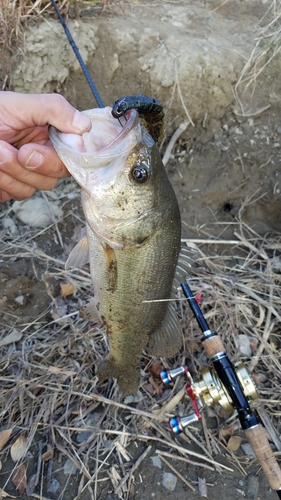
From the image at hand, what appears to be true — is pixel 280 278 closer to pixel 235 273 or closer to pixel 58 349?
pixel 235 273

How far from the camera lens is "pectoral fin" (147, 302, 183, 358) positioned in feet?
7.06

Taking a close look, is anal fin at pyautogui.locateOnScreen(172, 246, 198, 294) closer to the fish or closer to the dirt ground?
the fish

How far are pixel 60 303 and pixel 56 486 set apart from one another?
1203mm

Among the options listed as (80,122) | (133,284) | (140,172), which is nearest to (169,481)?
(133,284)

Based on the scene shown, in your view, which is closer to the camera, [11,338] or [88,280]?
[11,338]

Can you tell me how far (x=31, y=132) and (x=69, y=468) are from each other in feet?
6.42

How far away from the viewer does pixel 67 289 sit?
3143 millimetres

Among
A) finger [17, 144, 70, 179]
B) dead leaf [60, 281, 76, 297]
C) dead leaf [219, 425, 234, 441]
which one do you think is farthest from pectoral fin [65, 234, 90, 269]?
dead leaf [219, 425, 234, 441]

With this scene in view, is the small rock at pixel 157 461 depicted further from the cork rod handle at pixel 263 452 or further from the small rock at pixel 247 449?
the cork rod handle at pixel 263 452

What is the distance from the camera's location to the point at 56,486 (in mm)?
2445

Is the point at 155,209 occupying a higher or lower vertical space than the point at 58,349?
higher

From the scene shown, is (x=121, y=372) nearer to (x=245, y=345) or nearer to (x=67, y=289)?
(x=67, y=289)

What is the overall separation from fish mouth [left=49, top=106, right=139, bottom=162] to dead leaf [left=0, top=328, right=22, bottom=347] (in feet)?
5.40

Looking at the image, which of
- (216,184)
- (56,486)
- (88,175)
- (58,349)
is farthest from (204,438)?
(216,184)
